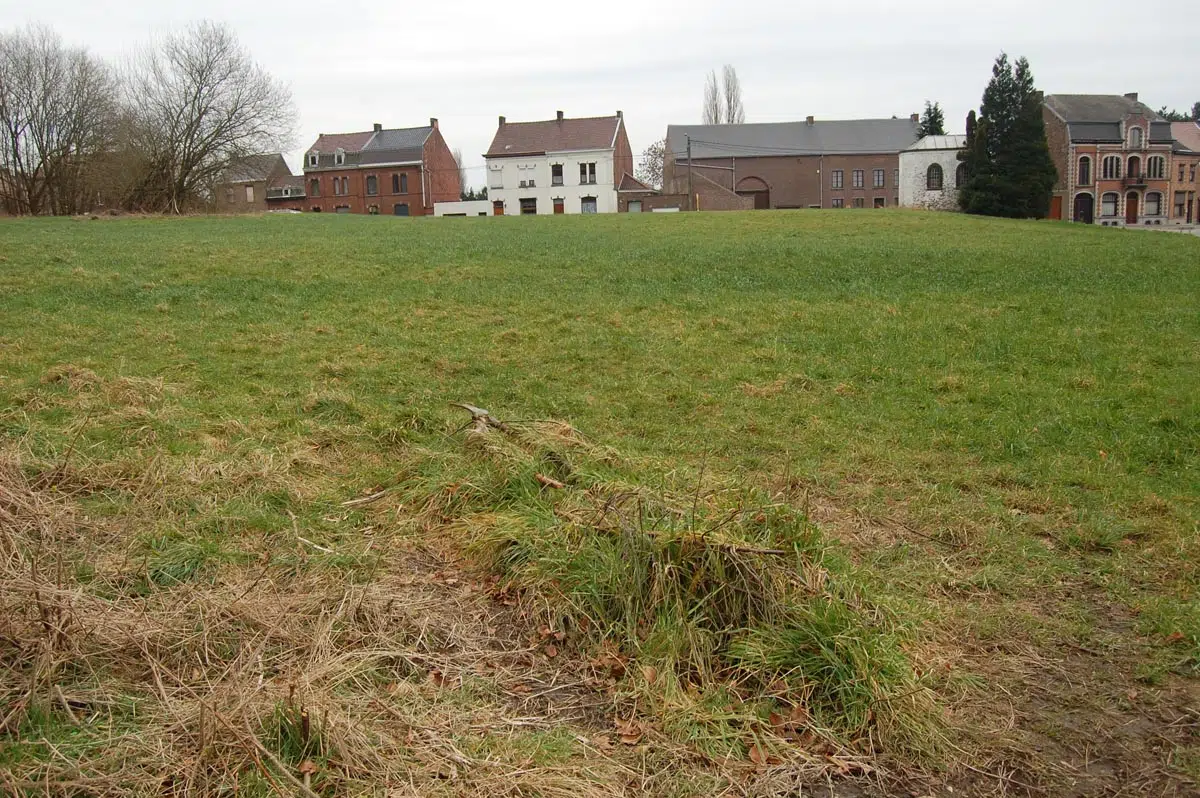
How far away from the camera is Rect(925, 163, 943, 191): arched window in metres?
66.2

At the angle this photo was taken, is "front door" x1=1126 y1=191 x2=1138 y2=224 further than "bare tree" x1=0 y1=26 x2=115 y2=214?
Yes

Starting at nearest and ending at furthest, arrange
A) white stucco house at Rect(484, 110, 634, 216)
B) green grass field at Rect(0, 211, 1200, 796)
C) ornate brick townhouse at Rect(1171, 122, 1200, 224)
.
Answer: green grass field at Rect(0, 211, 1200, 796) → ornate brick townhouse at Rect(1171, 122, 1200, 224) → white stucco house at Rect(484, 110, 634, 216)

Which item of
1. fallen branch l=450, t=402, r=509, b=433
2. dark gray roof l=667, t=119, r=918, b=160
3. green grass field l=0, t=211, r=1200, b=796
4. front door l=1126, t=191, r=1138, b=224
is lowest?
green grass field l=0, t=211, r=1200, b=796

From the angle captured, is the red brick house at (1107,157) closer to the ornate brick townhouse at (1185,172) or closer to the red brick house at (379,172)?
the ornate brick townhouse at (1185,172)

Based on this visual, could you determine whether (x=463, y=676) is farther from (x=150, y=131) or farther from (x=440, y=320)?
(x=150, y=131)

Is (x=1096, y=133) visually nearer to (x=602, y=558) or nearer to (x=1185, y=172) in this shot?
(x=1185, y=172)

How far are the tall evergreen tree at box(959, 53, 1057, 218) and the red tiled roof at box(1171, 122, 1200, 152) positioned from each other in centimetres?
2865

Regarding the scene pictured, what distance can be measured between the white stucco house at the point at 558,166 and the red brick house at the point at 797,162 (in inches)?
218

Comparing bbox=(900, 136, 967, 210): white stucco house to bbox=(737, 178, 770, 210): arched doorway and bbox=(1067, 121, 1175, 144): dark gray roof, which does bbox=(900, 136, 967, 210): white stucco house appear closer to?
bbox=(1067, 121, 1175, 144): dark gray roof

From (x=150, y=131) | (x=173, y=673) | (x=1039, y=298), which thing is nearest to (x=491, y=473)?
(x=173, y=673)

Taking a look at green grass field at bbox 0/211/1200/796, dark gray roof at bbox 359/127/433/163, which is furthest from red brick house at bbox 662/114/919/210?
green grass field at bbox 0/211/1200/796

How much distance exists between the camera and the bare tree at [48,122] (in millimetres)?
43969

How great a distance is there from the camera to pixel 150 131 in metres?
41.9

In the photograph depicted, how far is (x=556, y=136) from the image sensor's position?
70.9 meters
